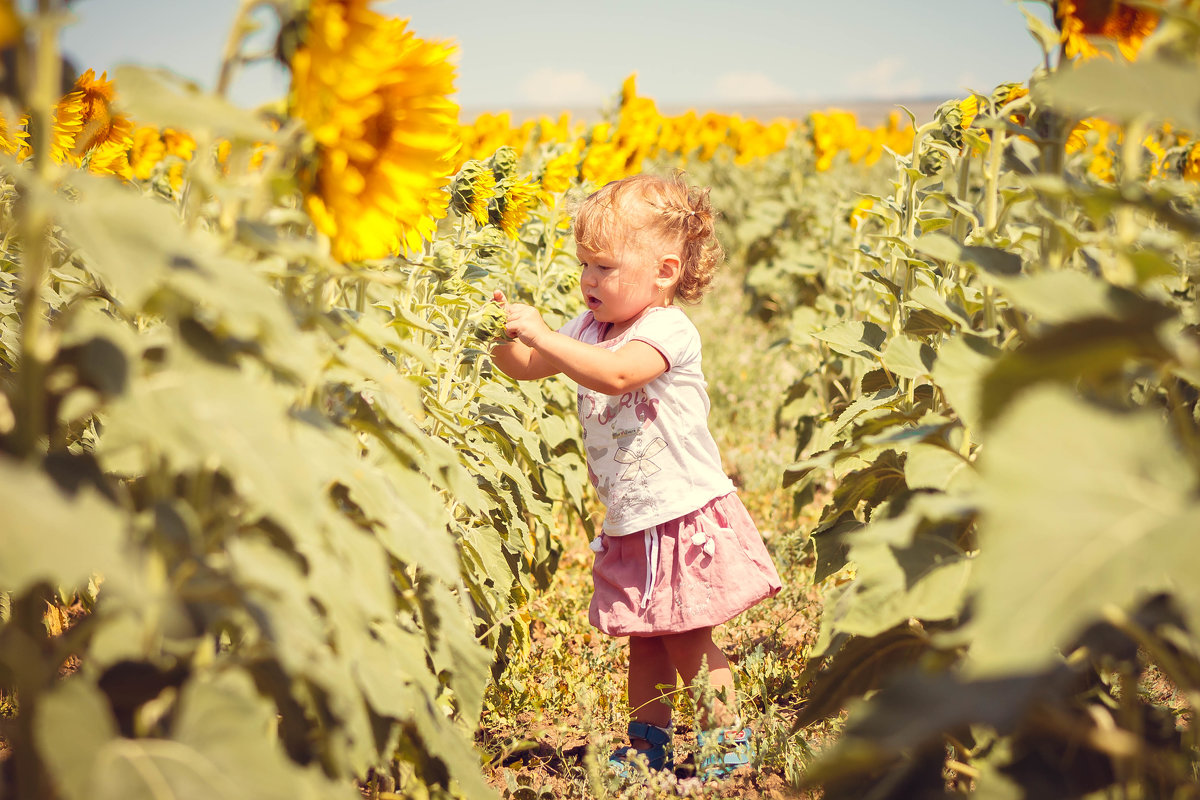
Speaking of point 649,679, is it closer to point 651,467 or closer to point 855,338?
point 651,467

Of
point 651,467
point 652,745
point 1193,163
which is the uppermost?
point 1193,163

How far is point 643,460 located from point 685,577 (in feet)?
1.02

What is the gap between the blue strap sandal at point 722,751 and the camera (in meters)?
2.06

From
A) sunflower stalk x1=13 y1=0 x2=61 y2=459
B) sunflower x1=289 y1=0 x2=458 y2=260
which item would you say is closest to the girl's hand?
sunflower x1=289 y1=0 x2=458 y2=260

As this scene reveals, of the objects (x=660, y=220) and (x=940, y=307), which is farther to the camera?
(x=660, y=220)

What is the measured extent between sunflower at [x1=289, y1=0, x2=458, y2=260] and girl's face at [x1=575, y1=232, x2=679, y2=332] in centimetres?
110

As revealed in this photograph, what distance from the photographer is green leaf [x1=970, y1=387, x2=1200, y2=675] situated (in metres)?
0.72

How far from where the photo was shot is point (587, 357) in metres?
2.18

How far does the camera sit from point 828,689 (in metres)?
1.35

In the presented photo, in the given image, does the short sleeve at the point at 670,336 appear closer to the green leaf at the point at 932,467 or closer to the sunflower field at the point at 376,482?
the sunflower field at the point at 376,482

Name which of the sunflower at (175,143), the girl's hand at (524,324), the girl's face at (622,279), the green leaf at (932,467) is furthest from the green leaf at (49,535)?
the sunflower at (175,143)

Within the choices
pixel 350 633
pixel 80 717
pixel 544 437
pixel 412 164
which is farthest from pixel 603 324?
pixel 80 717

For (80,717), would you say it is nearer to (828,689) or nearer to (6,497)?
(6,497)

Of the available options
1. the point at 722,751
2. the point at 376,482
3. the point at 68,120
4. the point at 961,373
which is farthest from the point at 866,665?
the point at 68,120
